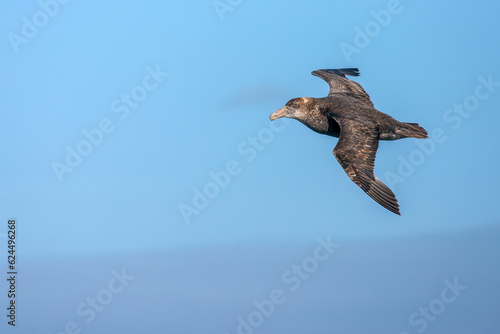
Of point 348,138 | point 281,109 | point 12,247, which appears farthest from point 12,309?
point 348,138

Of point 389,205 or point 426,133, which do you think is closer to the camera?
point 389,205

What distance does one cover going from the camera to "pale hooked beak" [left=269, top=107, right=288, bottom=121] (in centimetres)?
2578

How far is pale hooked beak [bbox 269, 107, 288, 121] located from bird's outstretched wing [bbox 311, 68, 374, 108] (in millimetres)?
2925

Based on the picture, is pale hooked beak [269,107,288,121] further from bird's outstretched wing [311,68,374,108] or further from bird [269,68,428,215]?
bird's outstretched wing [311,68,374,108]

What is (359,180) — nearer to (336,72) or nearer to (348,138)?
(348,138)

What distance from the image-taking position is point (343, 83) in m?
28.7

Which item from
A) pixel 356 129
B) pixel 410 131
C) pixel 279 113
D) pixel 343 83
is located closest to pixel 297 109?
pixel 279 113

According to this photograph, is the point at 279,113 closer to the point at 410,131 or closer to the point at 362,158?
the point at 362,158

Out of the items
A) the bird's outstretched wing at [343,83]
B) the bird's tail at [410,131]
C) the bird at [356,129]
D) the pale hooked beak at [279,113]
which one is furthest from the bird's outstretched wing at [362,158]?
the bird's outstretched wing at [343,83]

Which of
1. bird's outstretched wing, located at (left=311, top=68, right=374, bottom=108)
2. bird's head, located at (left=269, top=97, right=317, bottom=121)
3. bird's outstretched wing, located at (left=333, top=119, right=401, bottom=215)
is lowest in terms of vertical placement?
bird's outstretched wing, located at (left=333, top=119, right=401, bottom=215)

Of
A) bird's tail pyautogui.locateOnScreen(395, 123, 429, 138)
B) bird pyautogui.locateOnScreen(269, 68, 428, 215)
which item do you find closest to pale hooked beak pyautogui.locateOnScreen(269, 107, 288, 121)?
bird pyautogui.locateOnScreen(269, 68, 428, 215)

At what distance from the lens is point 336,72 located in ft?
100

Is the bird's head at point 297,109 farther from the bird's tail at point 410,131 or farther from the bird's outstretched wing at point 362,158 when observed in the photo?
the bird's tail at point 410,131

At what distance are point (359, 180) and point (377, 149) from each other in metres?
1.39
